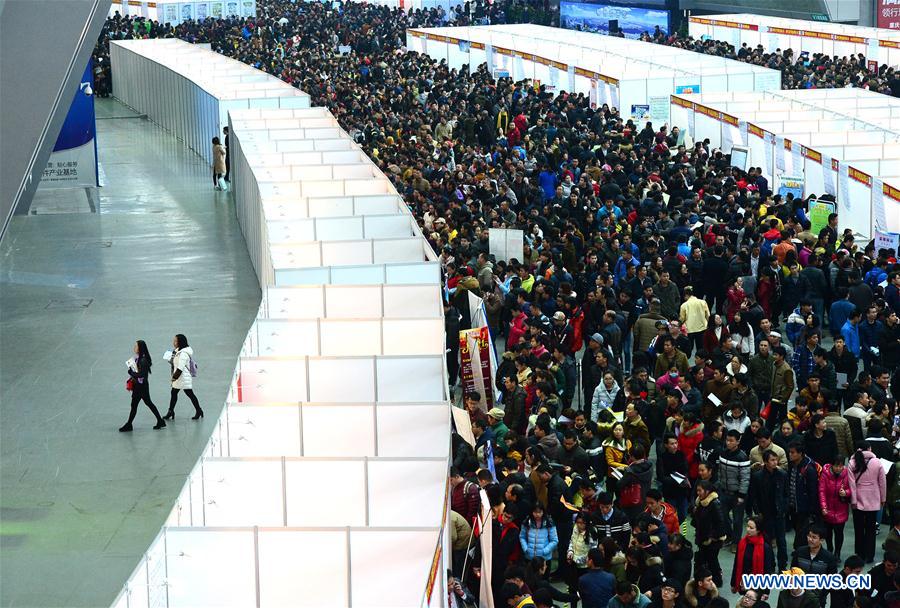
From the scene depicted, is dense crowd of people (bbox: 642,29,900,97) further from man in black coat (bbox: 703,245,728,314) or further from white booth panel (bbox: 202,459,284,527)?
white booth panel (bbox: 202,459,284,527)

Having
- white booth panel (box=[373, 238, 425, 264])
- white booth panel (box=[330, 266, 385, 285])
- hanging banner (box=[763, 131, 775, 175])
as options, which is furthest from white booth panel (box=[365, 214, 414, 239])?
hanging banner (box=[763, 131, 775, 175])

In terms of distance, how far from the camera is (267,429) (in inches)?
417

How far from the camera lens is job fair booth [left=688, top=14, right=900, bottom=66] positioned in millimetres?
37375

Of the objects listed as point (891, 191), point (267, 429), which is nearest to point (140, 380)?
point (267, 429)

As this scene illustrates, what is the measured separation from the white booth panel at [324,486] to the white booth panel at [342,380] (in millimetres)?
2486

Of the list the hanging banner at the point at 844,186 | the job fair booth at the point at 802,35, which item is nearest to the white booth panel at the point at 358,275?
the hanging banner at the point at 844,186

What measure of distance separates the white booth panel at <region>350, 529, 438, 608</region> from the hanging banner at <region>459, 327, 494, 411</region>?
5905 mm

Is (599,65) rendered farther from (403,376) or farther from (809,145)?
(403,376)

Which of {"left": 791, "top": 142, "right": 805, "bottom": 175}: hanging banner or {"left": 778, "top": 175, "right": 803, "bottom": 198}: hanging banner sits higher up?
{"left": 791, "top": 142, "right": 805, "bottom": 175}: hanging banner

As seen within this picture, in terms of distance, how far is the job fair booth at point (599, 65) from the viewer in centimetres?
3059

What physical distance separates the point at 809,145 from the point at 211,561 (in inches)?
656

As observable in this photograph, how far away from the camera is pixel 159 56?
41.6 m

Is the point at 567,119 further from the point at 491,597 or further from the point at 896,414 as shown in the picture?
the point at 491,597

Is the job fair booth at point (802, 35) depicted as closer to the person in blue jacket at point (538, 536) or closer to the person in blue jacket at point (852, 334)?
the person in blue jacket at point (852, 334)
